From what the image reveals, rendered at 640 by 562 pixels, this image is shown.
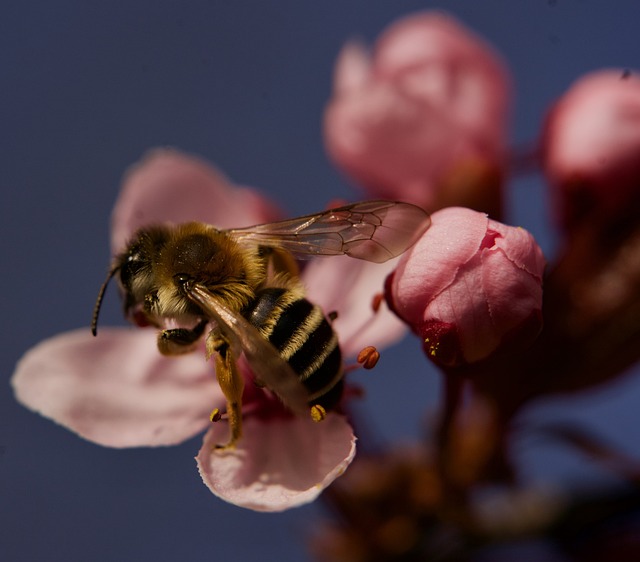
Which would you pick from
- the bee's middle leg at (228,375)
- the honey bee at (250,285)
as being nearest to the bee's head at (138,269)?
the honey bee at (250,285)

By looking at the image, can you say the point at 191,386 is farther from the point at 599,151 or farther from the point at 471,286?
the point at 599,151

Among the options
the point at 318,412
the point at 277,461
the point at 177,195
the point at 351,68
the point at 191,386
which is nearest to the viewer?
the point at 318,412

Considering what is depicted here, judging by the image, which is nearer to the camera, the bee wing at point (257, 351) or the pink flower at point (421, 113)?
the bee wing at point (257, 351)

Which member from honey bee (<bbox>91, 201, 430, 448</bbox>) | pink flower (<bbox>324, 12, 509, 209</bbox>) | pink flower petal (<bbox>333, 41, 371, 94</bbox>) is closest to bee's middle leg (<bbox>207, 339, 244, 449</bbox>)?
honey bee (<bbox>91, 201, 430, 448</bbox>)

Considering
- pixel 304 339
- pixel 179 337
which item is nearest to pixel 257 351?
pixel 304 339

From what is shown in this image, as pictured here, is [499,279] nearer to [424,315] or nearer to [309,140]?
[424,315]

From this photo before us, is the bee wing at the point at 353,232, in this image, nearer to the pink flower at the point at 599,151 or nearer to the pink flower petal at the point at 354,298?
the pink flower petal at the point at 354,298
